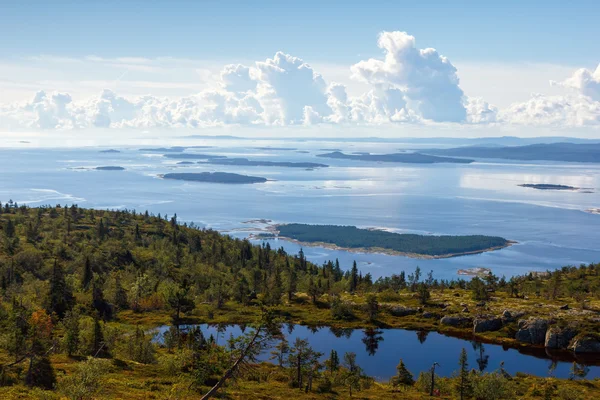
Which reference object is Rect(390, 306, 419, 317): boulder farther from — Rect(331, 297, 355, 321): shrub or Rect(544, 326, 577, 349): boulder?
Rect(544, 326, 577, 349): boulder

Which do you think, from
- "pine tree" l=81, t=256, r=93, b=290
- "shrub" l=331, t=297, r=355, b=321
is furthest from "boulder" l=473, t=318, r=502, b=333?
"pine tree" l=81, t=256, r=93, b=290

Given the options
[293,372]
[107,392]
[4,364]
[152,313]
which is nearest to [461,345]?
[293,372]

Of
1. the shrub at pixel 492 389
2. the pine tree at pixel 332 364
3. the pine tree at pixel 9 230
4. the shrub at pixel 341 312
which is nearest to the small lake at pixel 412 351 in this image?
the shrub at pixel 341 312

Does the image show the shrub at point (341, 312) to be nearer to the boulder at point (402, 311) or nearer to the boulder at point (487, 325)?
the boulder at point (402, 311)

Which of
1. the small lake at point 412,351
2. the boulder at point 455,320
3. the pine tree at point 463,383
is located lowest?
the small lake at point 412,351

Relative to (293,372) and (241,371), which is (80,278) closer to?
(293,372)

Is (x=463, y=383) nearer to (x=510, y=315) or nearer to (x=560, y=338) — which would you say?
(x=560, y=338)
